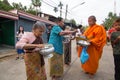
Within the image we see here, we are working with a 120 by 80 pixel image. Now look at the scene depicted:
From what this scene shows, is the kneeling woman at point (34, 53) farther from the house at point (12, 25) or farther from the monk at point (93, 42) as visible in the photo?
the house at point (12, 25)

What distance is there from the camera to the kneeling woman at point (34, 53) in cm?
306

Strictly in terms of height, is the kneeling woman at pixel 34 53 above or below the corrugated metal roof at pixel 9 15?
below

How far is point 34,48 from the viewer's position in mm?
3064

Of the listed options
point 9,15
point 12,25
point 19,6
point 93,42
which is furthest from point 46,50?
point 19,6

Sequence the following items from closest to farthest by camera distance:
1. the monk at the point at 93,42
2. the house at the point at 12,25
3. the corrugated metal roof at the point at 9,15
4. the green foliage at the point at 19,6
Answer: the monk at the point at 93,42, the corrugated metal roof at the point at 9,15, the house at the point at 12,25, the green foliage at the point at 19,6

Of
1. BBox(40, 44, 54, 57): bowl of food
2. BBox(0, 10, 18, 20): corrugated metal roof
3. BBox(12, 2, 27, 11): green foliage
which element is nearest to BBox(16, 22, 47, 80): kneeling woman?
BBox(40, 44, 54, 57): bowl of food

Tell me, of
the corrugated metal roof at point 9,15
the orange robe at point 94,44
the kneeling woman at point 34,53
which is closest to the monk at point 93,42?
the orange robe at point 94,44

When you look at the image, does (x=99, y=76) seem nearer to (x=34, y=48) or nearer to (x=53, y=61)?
(x=53, y=61)

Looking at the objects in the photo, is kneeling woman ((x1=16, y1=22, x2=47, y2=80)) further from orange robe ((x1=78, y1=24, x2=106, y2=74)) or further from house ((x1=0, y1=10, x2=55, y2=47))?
house ((x1=0, y1=10, x2=55, y2=47))

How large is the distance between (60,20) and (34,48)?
7.27ft

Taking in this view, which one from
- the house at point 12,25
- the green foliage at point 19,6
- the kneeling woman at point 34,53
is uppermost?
the green foliage at point 19,6

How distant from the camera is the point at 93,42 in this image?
5422 mm

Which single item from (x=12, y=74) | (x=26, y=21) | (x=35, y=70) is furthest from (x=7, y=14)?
(x=35, y=70)

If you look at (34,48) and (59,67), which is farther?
(59,67)
